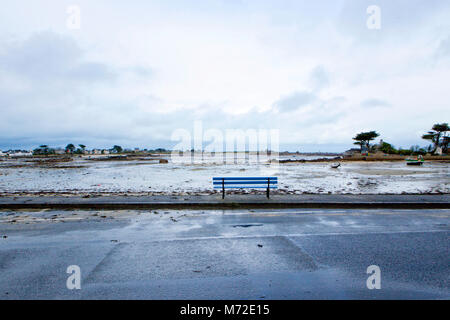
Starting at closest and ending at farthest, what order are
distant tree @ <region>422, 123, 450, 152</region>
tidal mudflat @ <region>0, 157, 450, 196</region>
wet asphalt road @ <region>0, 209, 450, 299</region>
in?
wet asphalt road @ <region>0, 209, 450, 299</region>
tidal mudflat @ <region>0, 157, 450, 196</region>
distant tree @ <region>422, 123, 450, 152</region>

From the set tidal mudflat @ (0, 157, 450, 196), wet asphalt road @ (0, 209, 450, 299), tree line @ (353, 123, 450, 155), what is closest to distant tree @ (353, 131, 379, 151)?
tree line @ (353, 123, 450, 155)

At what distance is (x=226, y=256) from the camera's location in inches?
203

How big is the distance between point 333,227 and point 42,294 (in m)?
7.10

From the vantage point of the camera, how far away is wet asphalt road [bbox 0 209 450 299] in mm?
3832

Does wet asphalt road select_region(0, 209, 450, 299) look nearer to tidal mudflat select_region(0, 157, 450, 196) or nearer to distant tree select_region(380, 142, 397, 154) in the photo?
tidal mudflat select_region(0, 157, 450, 196)

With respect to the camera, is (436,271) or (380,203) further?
(380,203)

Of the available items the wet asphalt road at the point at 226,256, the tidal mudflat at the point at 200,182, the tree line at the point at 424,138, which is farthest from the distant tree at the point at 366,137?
the wet asphalt road at the point at 226,256

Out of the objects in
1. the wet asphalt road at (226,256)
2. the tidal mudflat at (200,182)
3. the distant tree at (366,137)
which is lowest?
the tidal mudflat at (200,182)

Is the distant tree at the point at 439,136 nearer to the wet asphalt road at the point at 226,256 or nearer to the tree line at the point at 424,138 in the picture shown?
the tree line at the point at 424,138

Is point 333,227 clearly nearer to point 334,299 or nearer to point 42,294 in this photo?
point 334,299

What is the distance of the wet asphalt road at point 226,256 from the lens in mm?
3832

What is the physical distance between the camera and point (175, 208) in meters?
10.1
